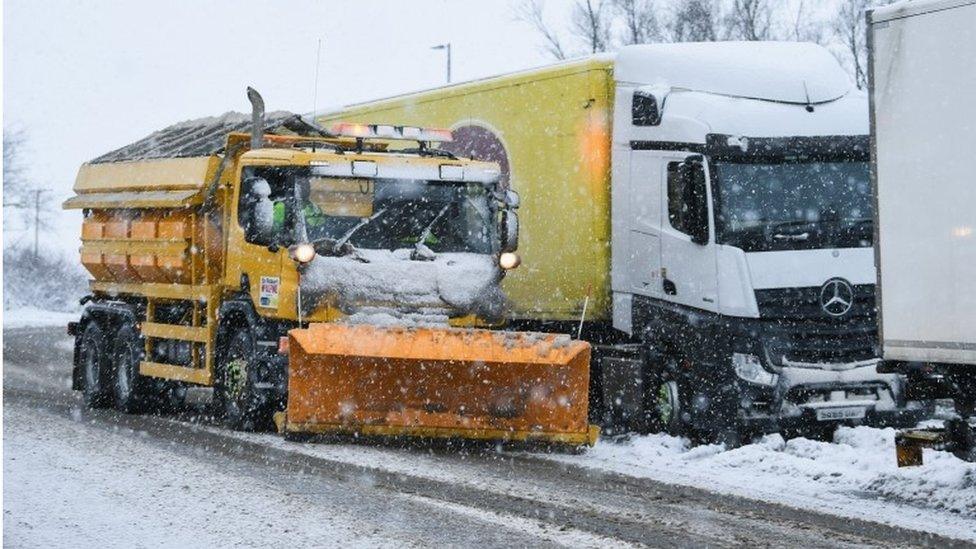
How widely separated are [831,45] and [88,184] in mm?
21812

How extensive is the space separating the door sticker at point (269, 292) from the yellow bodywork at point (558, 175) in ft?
7.98

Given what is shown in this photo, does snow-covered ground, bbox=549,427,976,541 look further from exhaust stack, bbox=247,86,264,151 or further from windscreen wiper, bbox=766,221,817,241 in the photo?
exhaust stack, bbox=247,86,264,151

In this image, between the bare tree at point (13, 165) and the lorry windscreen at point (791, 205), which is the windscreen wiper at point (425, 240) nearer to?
the lorry windscreen at point (791, 205)

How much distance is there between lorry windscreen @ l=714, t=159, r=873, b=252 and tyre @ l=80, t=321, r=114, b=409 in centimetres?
805

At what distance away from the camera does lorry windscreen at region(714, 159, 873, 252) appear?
40.5 feet

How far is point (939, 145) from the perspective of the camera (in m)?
8.71

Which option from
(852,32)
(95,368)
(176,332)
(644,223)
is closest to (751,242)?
(644,223)

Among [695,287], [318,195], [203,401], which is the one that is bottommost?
[203,401]

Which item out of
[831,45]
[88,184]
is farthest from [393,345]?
[831,45]

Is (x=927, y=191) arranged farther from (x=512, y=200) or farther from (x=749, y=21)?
(x=749, y=21)

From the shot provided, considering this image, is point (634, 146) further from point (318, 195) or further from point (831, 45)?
point (831, 45)

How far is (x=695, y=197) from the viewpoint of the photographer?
12523 millimetres

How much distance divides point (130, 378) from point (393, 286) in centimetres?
497

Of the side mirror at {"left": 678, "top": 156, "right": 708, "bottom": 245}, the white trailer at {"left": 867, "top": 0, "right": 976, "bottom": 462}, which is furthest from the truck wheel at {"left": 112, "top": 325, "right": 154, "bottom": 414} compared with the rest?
the white trailer at {"left": 867, "top": 0, "right": 976, "bottom": 462}
